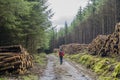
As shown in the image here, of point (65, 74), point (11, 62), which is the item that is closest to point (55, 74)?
point (65, 74)

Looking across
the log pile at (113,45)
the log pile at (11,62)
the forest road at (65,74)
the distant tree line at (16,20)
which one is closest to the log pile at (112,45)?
the log pile at (113,45)

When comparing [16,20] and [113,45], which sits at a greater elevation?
[16,20]

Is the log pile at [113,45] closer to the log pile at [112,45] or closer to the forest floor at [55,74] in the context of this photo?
the log pile at [112,45]

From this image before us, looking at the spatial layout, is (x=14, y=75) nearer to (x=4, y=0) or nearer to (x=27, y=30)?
(x=4, y=0)

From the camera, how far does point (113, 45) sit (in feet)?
84.4

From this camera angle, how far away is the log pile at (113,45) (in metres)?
24.8

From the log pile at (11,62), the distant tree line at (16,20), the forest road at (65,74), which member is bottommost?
the forest road at (65,74)

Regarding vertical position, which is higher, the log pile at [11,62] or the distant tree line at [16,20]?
the distant tree line at [16,20]

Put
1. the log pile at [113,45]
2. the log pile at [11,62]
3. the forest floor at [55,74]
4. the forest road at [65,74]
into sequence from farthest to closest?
the log pile at [113,45]
the forest road at [65,74]
the log pile at [11,62]
the forest floor at [55,74]

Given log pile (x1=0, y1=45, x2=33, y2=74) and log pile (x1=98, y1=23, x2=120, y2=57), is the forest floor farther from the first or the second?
log pile (x1=98, y1=23, x2=120, y2=57)

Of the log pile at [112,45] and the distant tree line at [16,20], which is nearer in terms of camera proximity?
the distant tree line at [16,20]

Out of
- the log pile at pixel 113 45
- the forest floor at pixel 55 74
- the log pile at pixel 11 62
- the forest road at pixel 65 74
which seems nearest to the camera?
the forest floor at pixel 55 74

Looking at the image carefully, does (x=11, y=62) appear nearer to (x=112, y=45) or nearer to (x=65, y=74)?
(x=65, y=74)

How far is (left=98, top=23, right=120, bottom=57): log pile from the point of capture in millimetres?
24781
